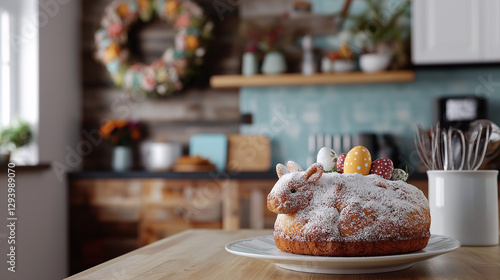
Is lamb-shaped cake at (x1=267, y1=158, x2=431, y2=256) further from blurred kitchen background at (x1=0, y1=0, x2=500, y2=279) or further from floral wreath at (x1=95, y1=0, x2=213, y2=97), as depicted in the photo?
floral wreath at (x1=95, y1=0, x2=213, y2=97)

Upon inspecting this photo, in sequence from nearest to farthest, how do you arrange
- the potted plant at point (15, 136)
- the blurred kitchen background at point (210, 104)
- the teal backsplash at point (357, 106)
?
the potted plant at point (15, 136) < the blurred kitchen background at point (210, 104) < the teal backsplash at point (357, 106)

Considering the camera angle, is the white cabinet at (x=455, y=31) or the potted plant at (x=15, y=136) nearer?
the potted plant at (x=15, y=136)

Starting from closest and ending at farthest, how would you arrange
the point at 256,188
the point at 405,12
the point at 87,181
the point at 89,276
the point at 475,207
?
the point at 89,276
the point at 475,207
the point at 256,188
the point at 87,181
the point at 405,12

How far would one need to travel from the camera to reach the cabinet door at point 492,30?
9.51 ft

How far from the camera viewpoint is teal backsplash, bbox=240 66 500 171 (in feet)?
10.5

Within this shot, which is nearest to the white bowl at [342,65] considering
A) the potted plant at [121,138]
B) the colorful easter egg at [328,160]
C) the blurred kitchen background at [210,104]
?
the blurred kitchen background at [210,104]

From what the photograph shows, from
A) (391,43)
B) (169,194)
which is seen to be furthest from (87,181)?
(391,43)

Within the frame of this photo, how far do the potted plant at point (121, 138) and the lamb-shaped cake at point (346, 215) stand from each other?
2646 mm

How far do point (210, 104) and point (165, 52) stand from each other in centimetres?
43

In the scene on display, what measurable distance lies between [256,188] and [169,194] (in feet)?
1.56

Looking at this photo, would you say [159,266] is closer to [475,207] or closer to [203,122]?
[475,207]

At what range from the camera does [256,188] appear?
2.83 meters
